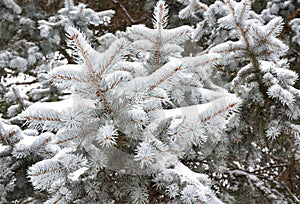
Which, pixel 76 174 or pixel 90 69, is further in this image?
pixel 76 174

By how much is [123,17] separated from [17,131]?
395cm

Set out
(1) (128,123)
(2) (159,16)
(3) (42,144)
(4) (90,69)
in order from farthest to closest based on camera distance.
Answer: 1. (3) (42,144)
2. (2) (159,16)
3. (1) (128,123)
4. (4) (90,69)

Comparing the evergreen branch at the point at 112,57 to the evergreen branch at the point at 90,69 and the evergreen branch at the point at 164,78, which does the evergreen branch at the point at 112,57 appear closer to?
the evergreen branch at the point at 90,69

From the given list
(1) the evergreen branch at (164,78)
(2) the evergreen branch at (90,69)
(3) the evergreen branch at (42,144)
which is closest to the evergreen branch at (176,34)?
(1) the evergreen branch at (164,78)

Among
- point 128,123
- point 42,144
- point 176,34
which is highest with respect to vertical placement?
point 176,34

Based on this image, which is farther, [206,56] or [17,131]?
[17,131]

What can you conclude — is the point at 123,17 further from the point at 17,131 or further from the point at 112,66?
the point at 112,66

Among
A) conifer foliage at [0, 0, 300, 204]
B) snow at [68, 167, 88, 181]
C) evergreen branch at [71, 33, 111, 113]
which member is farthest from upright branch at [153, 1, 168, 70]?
snow at [68, 167, 88, 181]

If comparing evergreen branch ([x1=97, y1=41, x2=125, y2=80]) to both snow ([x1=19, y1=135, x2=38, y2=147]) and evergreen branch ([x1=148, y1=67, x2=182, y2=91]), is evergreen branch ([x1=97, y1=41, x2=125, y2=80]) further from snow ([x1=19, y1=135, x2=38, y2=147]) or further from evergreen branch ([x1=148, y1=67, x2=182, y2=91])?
snow ([x1=19, y1=135, x2=38, y2=147])

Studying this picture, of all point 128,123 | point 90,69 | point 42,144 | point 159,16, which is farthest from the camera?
point 42,144

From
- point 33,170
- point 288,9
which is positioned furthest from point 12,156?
point 288,9

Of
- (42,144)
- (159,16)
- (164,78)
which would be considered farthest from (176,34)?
(42,144)

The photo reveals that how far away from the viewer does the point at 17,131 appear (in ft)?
7.32

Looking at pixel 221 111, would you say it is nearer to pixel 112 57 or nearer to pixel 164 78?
pixel 164 78
